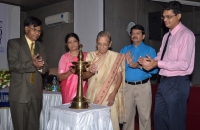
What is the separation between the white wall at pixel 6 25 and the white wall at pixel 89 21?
67.3 inches

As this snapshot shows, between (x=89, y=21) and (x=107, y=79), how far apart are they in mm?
2452

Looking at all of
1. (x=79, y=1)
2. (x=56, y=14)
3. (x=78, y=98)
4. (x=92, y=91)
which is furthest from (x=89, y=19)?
(x=78, y=98)

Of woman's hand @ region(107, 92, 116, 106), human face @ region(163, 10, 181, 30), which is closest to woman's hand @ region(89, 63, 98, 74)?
woman's hand @ region(107, 92, 116, 106)

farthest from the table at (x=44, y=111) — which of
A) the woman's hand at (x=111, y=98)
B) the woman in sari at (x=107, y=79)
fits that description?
the woman's hand at (x=111, y=98)

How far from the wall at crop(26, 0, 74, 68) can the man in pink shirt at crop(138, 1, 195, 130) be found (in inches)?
139

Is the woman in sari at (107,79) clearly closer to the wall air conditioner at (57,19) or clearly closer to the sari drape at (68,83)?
the sari drape at (68,83)

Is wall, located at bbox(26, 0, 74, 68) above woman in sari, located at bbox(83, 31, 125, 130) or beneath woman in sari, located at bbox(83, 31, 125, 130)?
above

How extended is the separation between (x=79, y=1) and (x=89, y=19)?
0.52 metres

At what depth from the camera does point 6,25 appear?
5.56 m

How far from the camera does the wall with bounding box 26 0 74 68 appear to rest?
220 inches

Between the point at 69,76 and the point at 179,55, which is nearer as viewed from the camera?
the point at 179,55

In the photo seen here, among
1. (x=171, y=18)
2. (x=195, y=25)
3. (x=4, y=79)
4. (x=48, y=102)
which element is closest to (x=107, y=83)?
(x=171, y=18)

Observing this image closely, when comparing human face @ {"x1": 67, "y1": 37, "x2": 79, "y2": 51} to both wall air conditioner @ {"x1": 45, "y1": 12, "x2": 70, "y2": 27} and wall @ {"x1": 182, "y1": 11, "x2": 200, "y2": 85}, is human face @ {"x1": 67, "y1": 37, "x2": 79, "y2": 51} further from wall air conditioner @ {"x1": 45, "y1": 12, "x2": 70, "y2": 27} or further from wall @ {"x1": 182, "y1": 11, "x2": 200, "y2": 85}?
wall @ {"x1": 182, "y1": 11, "x2": 200, "y2": 85}

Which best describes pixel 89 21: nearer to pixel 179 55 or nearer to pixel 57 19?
pixel 57 19
